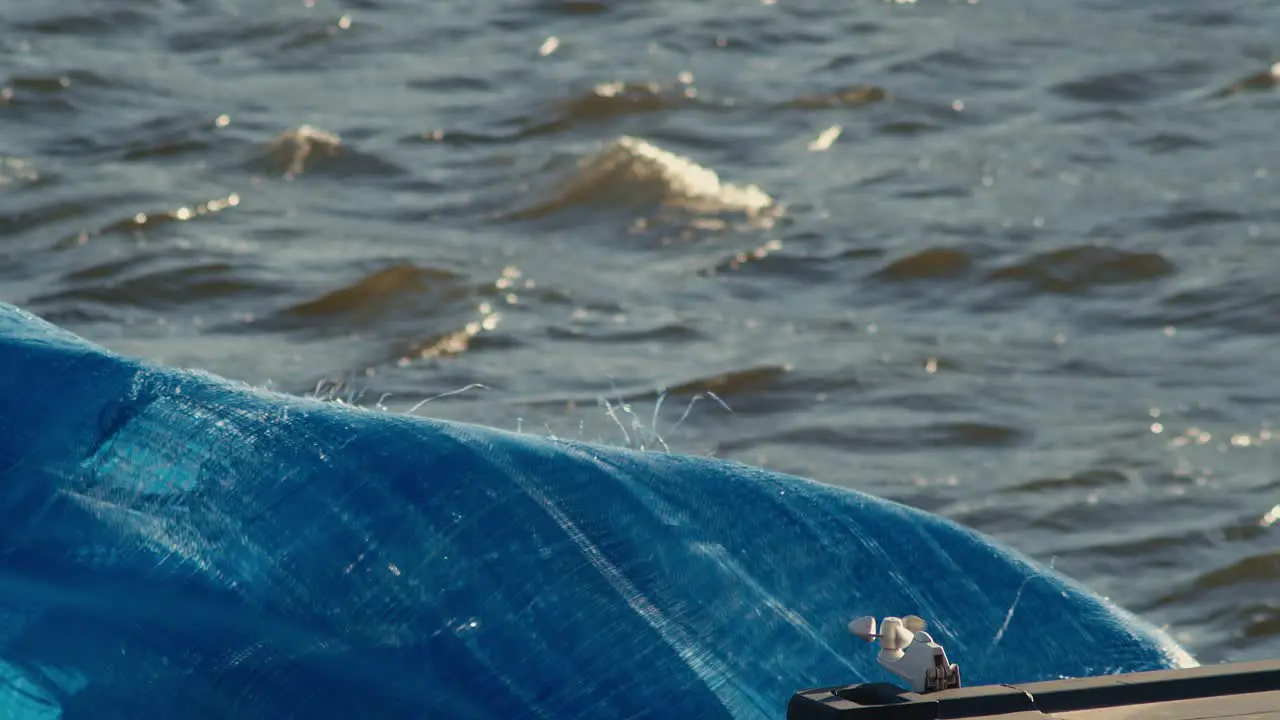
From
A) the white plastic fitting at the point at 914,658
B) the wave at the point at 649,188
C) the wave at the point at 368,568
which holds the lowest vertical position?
the wave at the point at 649,188

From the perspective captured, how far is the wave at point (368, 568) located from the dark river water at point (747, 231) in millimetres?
2269

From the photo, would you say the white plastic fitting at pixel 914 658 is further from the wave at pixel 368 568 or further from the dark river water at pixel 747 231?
the dark river water at pixel 747 231

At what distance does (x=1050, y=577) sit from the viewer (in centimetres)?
264

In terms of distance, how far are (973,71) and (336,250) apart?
3238 millimetres

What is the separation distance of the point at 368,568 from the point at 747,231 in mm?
5005

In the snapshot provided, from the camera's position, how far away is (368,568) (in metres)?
2.19

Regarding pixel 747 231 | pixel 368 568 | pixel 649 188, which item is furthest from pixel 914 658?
pixel 649 188

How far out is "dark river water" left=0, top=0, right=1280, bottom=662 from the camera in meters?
5.34

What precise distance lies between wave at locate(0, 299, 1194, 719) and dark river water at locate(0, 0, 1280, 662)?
2269 millimetres

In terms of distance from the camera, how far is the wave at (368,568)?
2.16m

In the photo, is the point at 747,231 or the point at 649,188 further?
the point at 649,188

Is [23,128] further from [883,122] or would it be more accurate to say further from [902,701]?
[902,701]

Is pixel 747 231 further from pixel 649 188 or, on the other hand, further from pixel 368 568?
pixel 368 568

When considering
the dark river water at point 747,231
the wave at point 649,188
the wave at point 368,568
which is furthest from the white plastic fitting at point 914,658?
the wave at point 649,188
